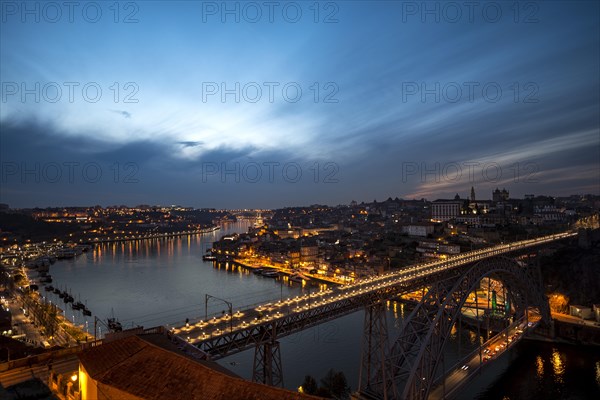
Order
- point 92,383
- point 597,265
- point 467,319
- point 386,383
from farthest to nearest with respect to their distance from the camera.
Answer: point 597,265, point 467,319, point 386,383, point 92,383

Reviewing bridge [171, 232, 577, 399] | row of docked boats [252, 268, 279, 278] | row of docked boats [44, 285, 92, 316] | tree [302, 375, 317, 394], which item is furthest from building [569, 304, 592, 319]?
row of docked boats [44, 285, 92, 316]

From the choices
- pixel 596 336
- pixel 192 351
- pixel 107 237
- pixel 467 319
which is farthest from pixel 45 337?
pixel 107 237

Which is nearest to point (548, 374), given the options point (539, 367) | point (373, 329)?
point (539, 367)

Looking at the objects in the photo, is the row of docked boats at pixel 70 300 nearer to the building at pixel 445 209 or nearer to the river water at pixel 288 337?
the river water at pixel 288 337

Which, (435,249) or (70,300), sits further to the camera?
(435,249)

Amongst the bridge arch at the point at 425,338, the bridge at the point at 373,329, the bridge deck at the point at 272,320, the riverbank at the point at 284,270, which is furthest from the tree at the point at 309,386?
the riverbank at the point at 284,270

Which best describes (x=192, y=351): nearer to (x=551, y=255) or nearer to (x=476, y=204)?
(x=551, y=255)

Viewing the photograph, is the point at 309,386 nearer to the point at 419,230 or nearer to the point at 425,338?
the point at 425,338

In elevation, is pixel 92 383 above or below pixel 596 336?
above
